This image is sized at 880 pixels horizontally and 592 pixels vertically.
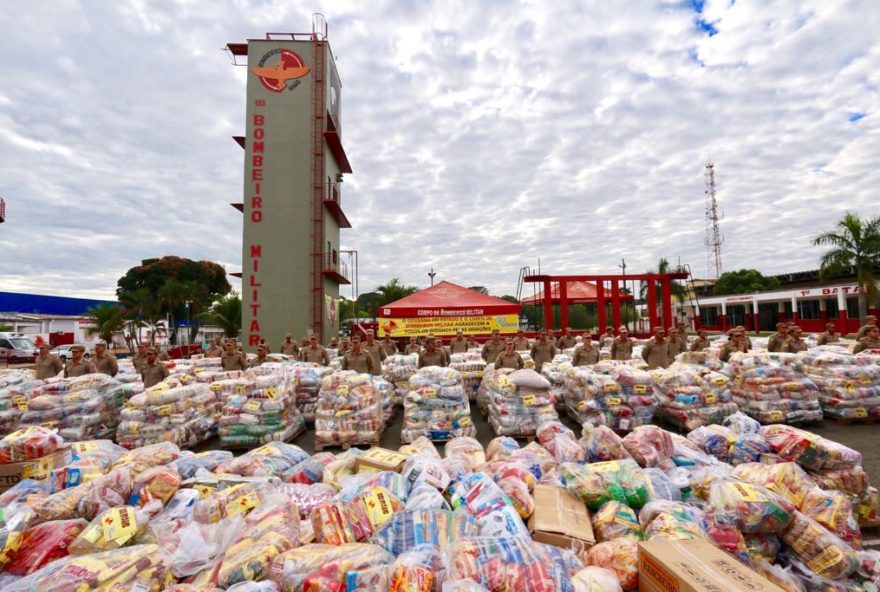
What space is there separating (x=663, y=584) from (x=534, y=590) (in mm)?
636

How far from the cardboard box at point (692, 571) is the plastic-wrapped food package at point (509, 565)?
43 centimetres

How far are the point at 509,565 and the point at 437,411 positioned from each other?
416 cm

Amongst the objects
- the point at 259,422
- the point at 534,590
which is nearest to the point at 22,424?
the point at 259,422

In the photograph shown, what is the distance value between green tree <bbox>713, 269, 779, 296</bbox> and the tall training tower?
4494 centimetres

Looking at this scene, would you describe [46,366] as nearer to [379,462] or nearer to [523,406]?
[379,462]

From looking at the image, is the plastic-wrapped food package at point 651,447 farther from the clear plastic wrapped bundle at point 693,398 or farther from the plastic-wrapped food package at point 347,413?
the plastic-wrapped food package at point 347,413

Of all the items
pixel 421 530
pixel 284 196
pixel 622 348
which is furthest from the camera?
pixel 284 196

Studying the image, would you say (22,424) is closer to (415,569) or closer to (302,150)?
(415,569)

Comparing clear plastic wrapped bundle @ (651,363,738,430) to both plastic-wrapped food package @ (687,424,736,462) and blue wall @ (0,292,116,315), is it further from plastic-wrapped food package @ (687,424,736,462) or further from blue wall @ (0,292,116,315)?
blue wall @ (0,292,116,315)

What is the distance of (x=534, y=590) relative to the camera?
210 cm

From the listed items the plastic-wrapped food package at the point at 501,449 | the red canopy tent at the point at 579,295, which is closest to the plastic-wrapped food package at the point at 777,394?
the plastic-wrapped food package at the point at 501,449

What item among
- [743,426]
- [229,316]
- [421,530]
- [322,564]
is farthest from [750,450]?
[229,316]

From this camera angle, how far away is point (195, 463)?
157 inches

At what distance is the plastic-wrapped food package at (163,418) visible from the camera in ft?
20.0
